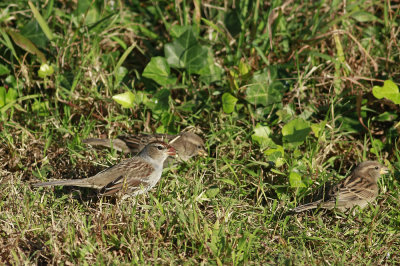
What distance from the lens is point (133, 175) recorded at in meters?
6.02

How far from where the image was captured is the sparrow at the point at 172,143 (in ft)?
21.9

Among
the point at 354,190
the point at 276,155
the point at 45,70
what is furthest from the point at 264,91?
the point at 45,70

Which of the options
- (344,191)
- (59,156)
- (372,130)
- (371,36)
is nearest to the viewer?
(344,191)

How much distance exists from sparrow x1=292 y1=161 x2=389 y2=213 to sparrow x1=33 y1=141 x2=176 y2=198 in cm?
164

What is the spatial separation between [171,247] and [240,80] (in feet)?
9.59

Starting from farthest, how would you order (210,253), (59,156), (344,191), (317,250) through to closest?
(59,156) → (344,191) → (317,250) → (210,253)

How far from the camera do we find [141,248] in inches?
189

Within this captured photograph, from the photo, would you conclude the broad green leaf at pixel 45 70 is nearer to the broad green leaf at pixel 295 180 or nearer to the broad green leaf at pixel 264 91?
the broad green leaf at pixel 264 91

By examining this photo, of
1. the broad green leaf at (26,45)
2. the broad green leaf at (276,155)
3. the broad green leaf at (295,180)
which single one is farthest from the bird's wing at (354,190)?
the broad green leaf at (26,45)

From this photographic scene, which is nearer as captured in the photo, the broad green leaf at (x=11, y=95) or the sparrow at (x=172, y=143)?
the sparrow at (x=172, y=143)

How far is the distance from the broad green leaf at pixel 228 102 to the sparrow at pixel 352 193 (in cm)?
169

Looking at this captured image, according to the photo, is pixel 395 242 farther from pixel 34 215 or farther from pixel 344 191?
pixel 34 215

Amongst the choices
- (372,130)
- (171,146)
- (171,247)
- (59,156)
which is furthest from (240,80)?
(171,247)

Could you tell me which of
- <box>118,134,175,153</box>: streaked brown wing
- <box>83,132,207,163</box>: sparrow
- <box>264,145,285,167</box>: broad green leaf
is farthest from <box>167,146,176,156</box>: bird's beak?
<box>264,145,285,167</box>: broad green leaf
